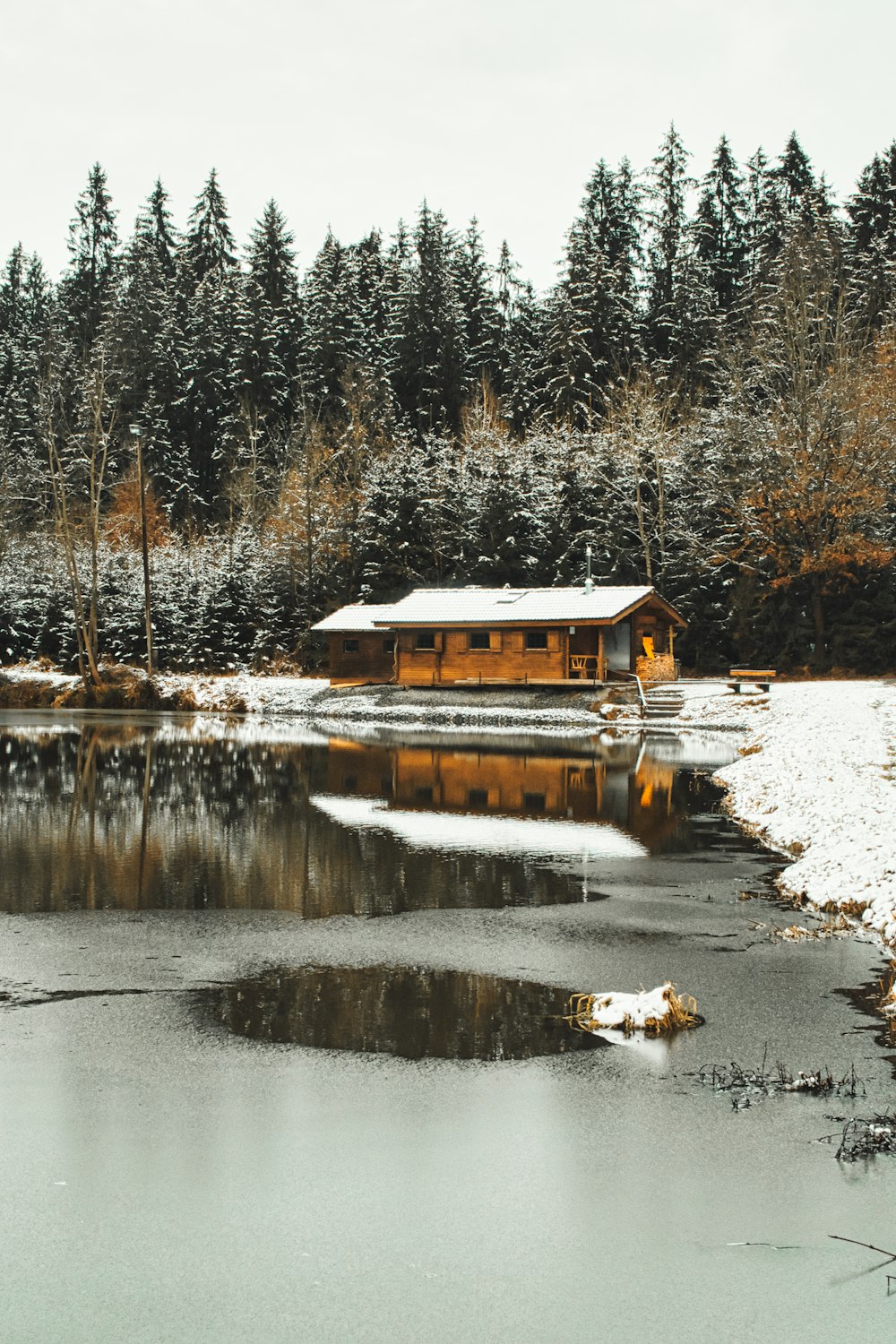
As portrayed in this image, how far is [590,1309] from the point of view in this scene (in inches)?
207

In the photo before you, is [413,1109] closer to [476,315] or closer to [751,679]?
[751,679]

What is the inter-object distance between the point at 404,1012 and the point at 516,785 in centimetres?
1575

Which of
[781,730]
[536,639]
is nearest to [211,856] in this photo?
[781,730]

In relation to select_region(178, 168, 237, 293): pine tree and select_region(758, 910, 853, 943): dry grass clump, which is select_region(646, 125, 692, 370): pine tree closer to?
select_region(178, 168, 237, 293): pine tree

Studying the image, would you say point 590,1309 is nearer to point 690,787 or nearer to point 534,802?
point 534,802

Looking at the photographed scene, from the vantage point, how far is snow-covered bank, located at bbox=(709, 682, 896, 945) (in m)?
13.3

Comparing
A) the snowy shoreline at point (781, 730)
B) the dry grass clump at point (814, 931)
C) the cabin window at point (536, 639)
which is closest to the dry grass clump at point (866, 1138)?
the dry grass clump at point (814, 931)

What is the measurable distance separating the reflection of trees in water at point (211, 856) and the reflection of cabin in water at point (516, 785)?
5.85ft

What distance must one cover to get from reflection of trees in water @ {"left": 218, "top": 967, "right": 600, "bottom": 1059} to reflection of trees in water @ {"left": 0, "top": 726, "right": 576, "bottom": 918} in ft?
9.17

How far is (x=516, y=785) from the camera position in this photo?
82.4 feet

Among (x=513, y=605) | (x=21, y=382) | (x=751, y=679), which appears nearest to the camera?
(x=751, y=679)

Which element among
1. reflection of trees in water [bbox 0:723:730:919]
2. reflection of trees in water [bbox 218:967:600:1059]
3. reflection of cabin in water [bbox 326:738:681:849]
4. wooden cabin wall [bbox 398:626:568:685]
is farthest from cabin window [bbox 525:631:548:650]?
reflection of trees in water [bbox 218:967:600:1059]

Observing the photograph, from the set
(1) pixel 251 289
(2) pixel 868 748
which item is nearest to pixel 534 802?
(2) pixel 868 748

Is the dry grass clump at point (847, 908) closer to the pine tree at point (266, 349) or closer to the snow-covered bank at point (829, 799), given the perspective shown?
the snow-covered bank at point (829, 799)
